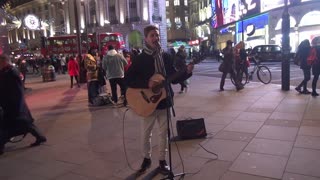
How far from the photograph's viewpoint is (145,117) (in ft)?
14.7

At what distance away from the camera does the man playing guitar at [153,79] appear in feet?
14.0

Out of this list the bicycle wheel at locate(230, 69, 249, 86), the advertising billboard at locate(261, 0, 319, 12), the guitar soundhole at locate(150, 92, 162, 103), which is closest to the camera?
the guitar soundhole at locate(150, 92, 162, 103)

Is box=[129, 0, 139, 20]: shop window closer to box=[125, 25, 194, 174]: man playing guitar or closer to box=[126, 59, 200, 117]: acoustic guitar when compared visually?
box=[125, 25, 194, 174]: man playing guitar

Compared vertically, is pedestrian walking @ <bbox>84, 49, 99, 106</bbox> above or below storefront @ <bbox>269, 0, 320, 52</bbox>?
below

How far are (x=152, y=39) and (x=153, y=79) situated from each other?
50cm

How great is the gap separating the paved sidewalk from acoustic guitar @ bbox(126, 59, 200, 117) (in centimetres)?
86

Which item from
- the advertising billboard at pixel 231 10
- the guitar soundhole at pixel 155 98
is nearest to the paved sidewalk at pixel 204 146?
the guitar soundhole at pixel 155 98

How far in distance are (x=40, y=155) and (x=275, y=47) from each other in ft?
79.8

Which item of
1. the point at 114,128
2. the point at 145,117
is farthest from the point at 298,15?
the point at 145,117

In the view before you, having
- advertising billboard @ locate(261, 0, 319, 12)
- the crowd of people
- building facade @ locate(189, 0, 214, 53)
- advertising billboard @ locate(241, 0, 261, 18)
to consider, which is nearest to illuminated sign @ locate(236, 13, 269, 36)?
advertising billboard @ locate(241, 0, 261, 18)

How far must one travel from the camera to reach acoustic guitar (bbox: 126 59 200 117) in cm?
423

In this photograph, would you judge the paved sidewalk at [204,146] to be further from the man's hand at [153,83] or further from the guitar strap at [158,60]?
the guitar strap at [158,60]

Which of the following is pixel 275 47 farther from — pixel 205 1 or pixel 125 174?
pixel 205 1

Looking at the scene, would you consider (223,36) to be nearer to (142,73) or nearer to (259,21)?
(259,21)
